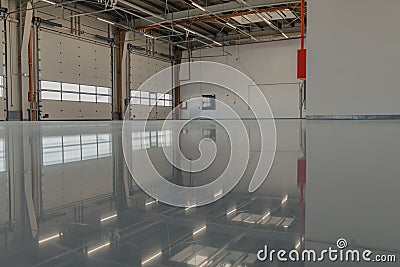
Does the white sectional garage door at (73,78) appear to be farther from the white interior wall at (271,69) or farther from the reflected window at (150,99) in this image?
the white interior wall at (271,69)

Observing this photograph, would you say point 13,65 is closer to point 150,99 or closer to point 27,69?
point 27,69

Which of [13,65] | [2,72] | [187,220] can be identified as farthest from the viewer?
[13,65]

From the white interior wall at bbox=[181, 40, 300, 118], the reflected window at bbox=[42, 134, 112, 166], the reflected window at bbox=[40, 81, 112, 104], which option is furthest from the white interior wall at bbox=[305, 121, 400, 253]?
the white interior wall at bbox=[181, 40, 300, 118]

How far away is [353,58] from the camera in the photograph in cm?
814

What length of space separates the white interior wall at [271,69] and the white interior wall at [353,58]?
460 inches

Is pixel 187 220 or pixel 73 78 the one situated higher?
pixel 73 78

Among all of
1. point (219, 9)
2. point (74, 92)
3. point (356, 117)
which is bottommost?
point (356, 117)

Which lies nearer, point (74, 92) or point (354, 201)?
point (354, 201)

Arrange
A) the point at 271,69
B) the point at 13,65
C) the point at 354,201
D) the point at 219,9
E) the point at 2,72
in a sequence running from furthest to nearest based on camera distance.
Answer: the point at 271,69 < the point at 219,9 < the point at 13,65 < the point at 2,72 < the point at 354,201

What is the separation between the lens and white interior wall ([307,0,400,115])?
7844 mm

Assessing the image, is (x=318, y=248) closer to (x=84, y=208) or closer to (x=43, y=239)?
(x=43, y=239)

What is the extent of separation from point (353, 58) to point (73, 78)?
11.8m

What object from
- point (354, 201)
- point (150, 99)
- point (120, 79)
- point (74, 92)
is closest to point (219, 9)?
point (120, 79)

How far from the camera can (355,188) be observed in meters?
1.16
